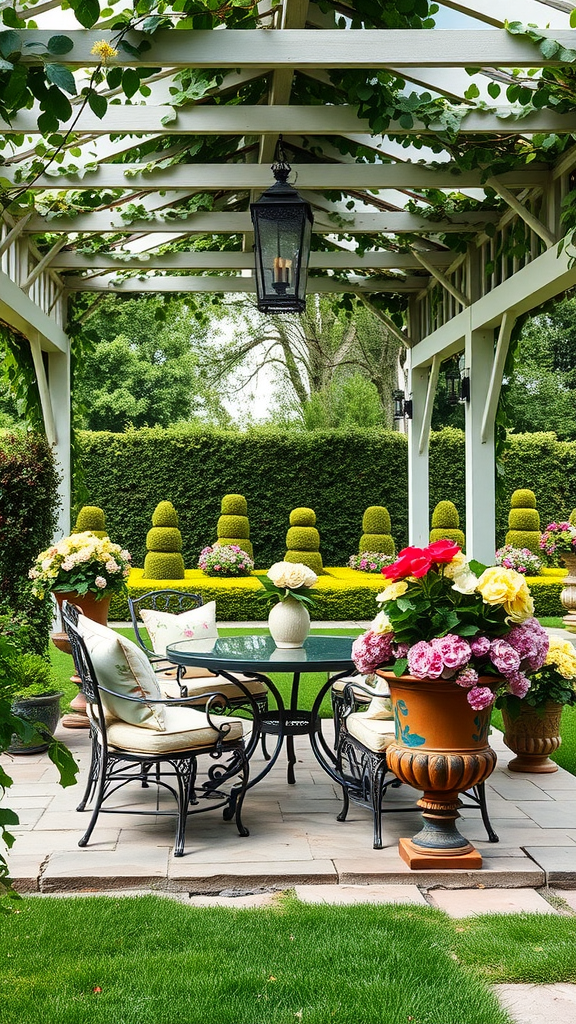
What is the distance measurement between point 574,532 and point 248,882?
7.19 m

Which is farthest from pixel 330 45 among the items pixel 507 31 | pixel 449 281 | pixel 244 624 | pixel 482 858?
pixel 244 624

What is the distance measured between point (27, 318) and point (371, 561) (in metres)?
8.36

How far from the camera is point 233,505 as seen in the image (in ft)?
50.9

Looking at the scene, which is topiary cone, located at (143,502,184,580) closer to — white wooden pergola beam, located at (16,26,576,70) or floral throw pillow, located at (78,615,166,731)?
floral throw pillow, located at (78,615,166,731)

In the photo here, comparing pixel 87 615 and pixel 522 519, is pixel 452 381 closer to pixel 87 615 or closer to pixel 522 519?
pixel 87 615

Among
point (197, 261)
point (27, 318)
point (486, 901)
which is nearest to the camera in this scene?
point (486, 901)

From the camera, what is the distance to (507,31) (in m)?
4.64

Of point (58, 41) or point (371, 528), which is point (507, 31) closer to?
point (58, 41)

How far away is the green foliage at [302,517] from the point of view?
51.0 feet

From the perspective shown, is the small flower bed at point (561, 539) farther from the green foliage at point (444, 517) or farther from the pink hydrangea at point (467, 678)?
the pink hydrangea at point (467, 678)

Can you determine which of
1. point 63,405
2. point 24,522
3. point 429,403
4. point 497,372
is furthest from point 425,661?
point 429,403


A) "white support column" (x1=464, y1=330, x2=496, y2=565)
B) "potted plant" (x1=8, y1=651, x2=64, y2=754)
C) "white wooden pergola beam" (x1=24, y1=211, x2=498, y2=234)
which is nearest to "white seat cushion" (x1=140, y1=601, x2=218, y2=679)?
"potted plant" (x1=8, y1=651, x2=64, y2=754)

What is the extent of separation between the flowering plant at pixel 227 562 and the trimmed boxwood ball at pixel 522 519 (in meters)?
4.24

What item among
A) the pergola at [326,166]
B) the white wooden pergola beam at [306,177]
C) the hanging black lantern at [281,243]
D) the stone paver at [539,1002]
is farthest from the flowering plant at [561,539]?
the stone paver at [539,1002]
